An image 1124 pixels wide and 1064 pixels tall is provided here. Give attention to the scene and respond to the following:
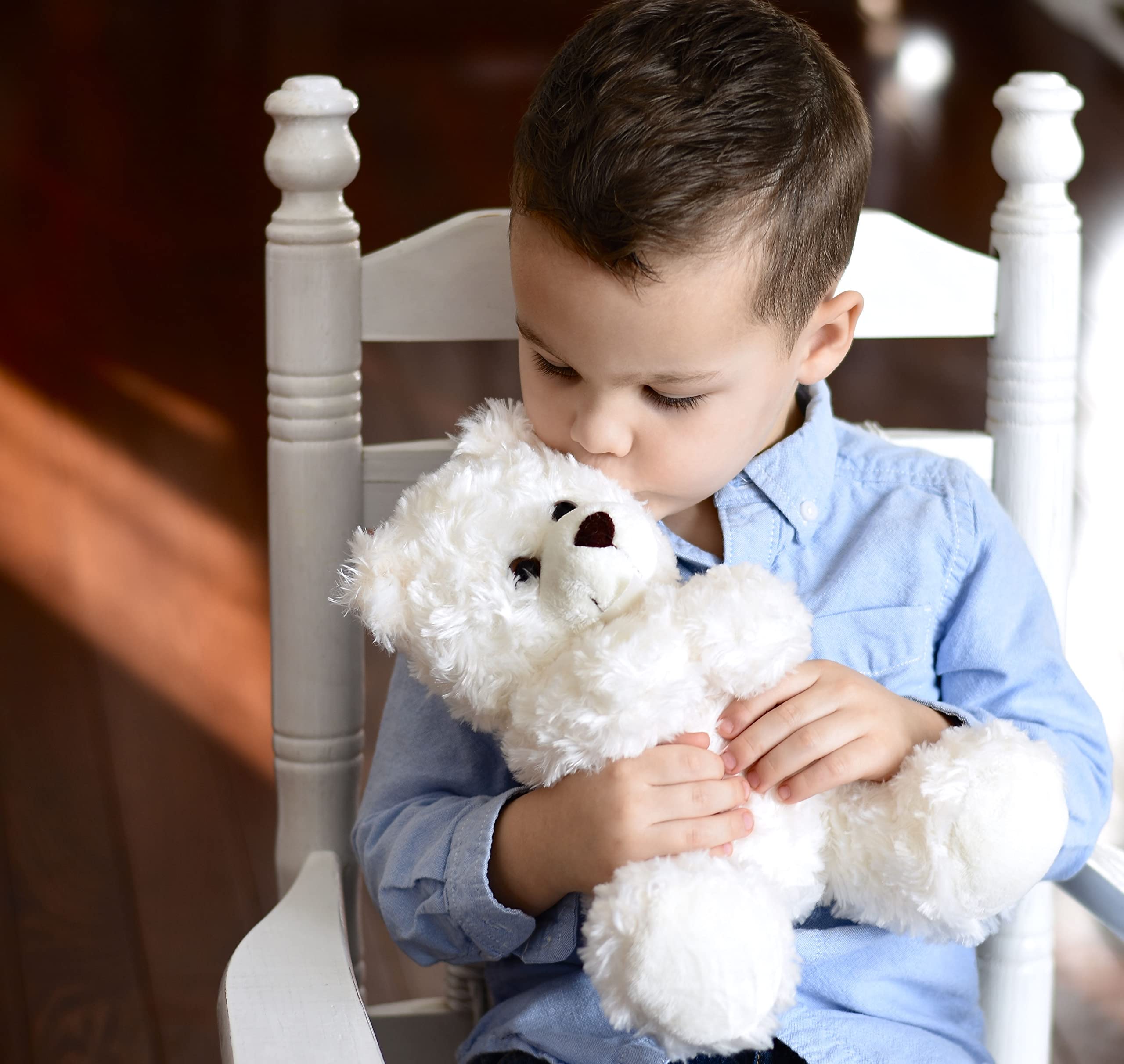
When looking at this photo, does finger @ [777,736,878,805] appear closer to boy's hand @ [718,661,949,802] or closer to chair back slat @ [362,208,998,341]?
boy's hand @ [718,661,949,802]

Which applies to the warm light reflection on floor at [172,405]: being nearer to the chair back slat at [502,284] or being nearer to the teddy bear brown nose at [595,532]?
the chair back slat at [502,284]

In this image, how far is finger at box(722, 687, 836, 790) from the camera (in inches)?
23.6

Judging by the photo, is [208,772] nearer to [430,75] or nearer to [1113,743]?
[1113,743]

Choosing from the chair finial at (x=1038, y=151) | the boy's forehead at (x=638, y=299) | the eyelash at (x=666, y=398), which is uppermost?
the chair finial at (x=1038, y=151)

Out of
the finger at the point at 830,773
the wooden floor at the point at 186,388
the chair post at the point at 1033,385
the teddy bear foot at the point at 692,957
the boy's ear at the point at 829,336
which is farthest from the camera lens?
the wooden floor at the point at 186,388

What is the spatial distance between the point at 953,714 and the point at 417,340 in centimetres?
37

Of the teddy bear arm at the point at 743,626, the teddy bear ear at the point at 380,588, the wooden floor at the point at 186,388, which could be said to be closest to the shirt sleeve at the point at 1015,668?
the teddy bear arm at the point at 743,626

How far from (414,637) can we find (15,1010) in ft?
3.03

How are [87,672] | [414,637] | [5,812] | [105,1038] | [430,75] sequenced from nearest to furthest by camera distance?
[414,637]
[105,1038]
[5,812]
[87,672]
[430,75]

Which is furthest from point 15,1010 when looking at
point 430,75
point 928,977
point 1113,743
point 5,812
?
point 430,75

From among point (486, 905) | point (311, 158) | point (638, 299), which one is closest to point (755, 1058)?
point (486, 905)

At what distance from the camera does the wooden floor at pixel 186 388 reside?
139 cm

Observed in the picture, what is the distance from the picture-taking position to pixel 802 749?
60 centimetres

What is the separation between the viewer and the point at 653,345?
2.04ft
